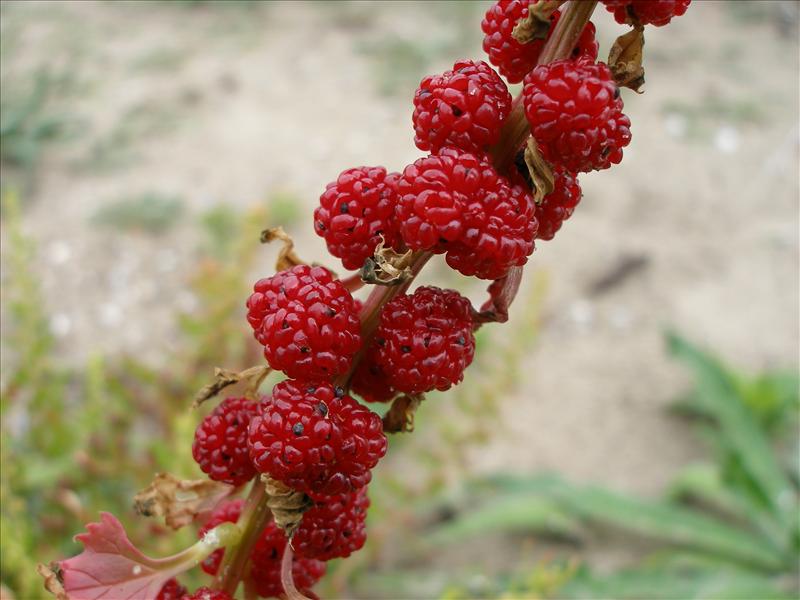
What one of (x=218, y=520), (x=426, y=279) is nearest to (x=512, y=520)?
(x=426, y=279)

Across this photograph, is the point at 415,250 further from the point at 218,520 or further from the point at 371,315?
the point at 218,520

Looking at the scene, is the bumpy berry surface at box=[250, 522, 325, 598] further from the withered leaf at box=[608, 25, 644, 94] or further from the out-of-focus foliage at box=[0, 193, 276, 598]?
the out-of-focus foliage at box=[0, 193, 276, 598]

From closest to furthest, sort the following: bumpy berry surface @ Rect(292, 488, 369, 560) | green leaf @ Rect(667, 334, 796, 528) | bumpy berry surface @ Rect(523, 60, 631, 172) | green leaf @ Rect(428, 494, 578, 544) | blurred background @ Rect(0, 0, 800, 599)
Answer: bumpy berry surface @ Rect(523, 60, 631, 172), bumpy berry surface @ Rect(292, 488, 369, 560), blurred background @ Rect(0, 0, 800, 599), green leaf @ Rect(428, 494, 578, 544), green leaf @ Rect(667, 334, 796, 528)

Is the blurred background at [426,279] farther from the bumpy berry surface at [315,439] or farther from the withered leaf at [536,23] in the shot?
the withered leaf at [536,23]

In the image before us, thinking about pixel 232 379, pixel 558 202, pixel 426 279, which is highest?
pixel 426 279

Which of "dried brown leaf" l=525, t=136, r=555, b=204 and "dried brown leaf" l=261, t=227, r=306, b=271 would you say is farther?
"dried brown leaf" l=261, t=227, r=306, b=271

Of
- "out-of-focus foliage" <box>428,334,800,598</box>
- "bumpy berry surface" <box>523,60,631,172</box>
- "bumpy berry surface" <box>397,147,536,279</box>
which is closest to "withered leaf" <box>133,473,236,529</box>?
"bumpy berry surface" <box>397,147,536,279</box>
